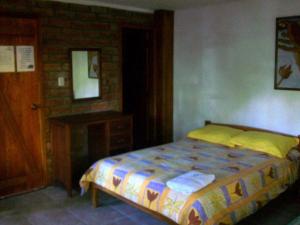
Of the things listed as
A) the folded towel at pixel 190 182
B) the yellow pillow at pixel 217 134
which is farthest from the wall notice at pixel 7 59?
the yellow pillow at pixel 217 134

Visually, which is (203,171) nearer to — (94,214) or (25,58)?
(94,214)

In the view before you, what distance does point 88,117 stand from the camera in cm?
421

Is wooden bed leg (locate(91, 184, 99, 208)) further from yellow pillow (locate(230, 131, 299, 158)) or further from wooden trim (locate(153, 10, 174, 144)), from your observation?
wooden trim (locate(153, 10, 174, 144))

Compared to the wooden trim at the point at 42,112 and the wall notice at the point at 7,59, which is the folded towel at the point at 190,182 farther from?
the wall notice at the point at 7,59

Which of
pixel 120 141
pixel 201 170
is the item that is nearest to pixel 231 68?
pixel 120 141

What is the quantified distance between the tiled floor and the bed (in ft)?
0.64

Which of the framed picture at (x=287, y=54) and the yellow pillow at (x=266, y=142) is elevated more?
the framed picture at (x=287, y=54)

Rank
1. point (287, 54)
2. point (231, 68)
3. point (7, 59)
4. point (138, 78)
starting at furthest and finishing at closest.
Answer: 1. point (138, 78)
2. point (231, 68)
3. point (287, 54)
4. point (7, 59)

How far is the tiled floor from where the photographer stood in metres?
3.29

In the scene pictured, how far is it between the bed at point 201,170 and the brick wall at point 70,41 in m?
1.14

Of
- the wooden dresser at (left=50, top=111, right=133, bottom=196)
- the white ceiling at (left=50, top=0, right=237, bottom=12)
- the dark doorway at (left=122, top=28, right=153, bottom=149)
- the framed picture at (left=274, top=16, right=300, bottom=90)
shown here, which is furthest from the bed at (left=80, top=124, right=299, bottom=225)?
the white ceiling at (left=50, top=0, right=237, bottom=12)

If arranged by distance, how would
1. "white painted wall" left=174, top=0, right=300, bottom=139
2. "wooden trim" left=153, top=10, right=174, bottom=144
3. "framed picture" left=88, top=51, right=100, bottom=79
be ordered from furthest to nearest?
"wooden trim" left=153, top=10, right=174, bottom=144 < "framed picture" left=88, top=51, right=100, bottom=79 < "white painted wall" left=174, top=0, right=300, bottom=139

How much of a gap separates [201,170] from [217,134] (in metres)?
1.12

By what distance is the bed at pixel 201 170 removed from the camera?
2703 mm
